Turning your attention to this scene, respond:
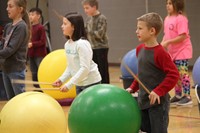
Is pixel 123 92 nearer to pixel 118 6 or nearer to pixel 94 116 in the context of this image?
pixel 94 116

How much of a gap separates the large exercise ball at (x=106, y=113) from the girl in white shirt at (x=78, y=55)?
0.40 m

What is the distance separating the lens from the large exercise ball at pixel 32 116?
4.60 meters

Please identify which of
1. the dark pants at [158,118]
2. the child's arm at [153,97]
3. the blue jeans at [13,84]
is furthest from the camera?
the blue jeans at [13,84]

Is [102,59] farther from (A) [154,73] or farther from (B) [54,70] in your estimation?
(A) [154,73]

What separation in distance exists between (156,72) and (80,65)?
1.00m

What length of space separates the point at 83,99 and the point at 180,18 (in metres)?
2.79

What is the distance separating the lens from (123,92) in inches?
179

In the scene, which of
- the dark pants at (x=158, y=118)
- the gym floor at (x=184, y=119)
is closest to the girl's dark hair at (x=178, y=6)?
the gym floor at (x=184, y=119)

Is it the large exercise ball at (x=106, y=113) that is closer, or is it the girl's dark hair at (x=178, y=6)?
the large exercise ball at (x=106, y=113)

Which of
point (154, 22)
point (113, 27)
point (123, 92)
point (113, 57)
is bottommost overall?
point (113, 57)

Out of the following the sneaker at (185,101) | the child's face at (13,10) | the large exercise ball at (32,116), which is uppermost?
the child's face at (13,10)

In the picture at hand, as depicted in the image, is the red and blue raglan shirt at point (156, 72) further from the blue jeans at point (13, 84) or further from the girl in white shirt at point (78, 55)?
the blue jeans at point (13, 84)

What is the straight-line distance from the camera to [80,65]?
4.99 meters

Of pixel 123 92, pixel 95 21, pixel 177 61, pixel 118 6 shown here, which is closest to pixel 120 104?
pixel 123 92
